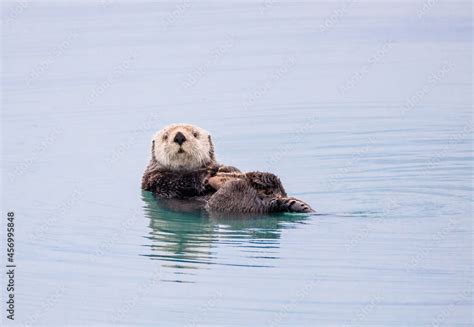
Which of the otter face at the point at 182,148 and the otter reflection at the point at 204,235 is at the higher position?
the otter face at the point at 182,148

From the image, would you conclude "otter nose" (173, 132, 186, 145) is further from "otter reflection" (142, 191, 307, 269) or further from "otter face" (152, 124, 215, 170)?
"otter reflection" (142, 191, 307, 269)

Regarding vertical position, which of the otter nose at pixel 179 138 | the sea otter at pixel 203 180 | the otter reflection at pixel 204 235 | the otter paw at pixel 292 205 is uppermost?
the otter nose at pixel 179 138

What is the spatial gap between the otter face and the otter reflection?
36 cm

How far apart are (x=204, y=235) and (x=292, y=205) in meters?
0.73

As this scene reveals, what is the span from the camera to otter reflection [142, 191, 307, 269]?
30.1 ft

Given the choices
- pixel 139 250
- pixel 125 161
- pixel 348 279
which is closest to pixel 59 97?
pixel 125 161

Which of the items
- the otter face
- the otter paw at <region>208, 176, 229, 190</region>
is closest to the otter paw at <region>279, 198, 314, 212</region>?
the otter paw at <region>208, 176, 229, 190</region>

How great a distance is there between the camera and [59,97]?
1588 centimetres

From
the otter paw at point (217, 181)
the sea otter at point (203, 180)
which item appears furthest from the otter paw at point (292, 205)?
the otter paw at point (217, 181)

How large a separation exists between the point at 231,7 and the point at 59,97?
8522 millimetres

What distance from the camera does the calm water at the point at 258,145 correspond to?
8.77 m

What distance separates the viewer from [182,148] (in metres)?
10.6

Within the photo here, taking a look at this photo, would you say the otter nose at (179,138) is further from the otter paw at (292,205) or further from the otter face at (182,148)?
the otter paw at (292,205)

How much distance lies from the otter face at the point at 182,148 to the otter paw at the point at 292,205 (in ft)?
3.72
